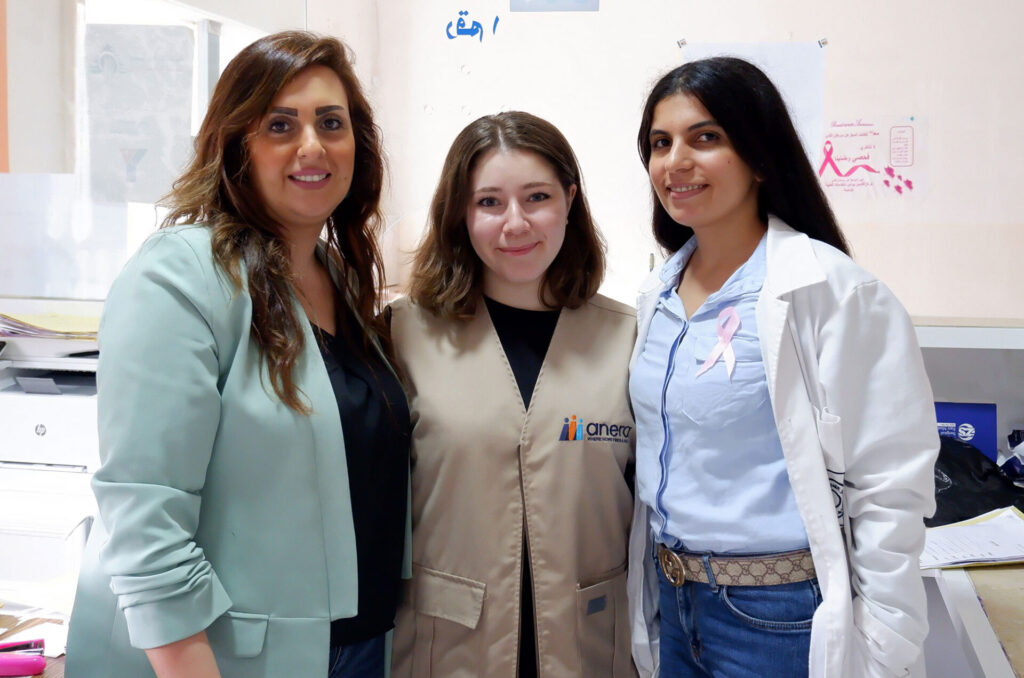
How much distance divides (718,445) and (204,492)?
771mm

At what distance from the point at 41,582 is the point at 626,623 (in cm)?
113

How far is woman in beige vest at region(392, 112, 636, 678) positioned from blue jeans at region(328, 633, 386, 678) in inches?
4.4

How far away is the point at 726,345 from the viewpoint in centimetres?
127

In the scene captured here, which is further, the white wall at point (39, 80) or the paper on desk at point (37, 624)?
the white wall at point (39, 80)

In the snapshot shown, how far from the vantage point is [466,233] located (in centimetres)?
151

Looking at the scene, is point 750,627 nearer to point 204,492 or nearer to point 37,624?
point 204,492

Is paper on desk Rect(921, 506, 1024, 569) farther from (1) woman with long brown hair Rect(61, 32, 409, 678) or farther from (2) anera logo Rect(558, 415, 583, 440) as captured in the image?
(1) woman with long brown hair Rect(61, 32, 409, 678)

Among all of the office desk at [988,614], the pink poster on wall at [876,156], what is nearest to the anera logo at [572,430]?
the office desk at [988,614]

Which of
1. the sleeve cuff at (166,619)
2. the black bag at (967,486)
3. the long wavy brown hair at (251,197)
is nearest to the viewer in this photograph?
the sleeve cuff at (166,619)

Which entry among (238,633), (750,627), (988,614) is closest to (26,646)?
(238,633)

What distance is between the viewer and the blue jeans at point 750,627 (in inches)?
47.0

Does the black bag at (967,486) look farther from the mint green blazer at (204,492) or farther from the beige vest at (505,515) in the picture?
the mint green blazer at (204,492)

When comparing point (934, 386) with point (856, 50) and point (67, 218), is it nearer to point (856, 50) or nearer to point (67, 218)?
point (856, 50)

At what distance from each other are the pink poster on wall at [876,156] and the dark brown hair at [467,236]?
0.91m
